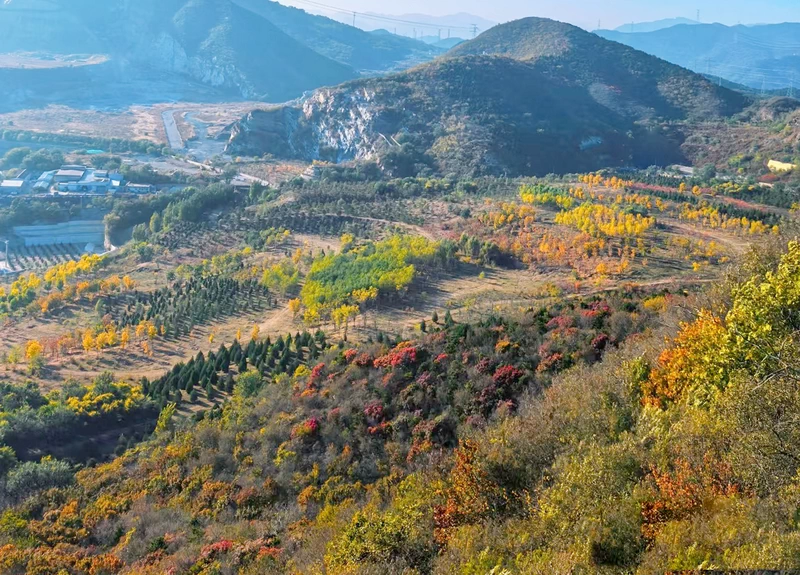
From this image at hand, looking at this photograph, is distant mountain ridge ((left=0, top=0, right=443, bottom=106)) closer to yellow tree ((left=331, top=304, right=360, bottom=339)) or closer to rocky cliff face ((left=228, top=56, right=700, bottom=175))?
rocky cliff face ((left=228, top=56, right=700, bottom=175))

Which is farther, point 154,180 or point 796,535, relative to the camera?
point 154,180

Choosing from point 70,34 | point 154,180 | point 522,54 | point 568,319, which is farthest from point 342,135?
point 70,34

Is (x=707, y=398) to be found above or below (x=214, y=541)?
above

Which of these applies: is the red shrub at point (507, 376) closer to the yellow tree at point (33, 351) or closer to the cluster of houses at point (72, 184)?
the yellow tree at point (33, 351)

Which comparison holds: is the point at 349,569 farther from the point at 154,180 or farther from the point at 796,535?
the point at 154,180

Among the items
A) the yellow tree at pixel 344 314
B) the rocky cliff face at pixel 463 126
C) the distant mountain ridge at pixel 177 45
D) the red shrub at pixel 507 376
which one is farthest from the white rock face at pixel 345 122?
the red shrub at pixel 507 376

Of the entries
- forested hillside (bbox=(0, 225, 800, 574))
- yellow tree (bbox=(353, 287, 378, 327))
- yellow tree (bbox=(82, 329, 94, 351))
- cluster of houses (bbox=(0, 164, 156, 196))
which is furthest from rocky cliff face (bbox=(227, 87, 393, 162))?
forested hillside (bbox=(0, 225, 800, 574))

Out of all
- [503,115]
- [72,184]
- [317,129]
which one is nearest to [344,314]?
[72,184]
